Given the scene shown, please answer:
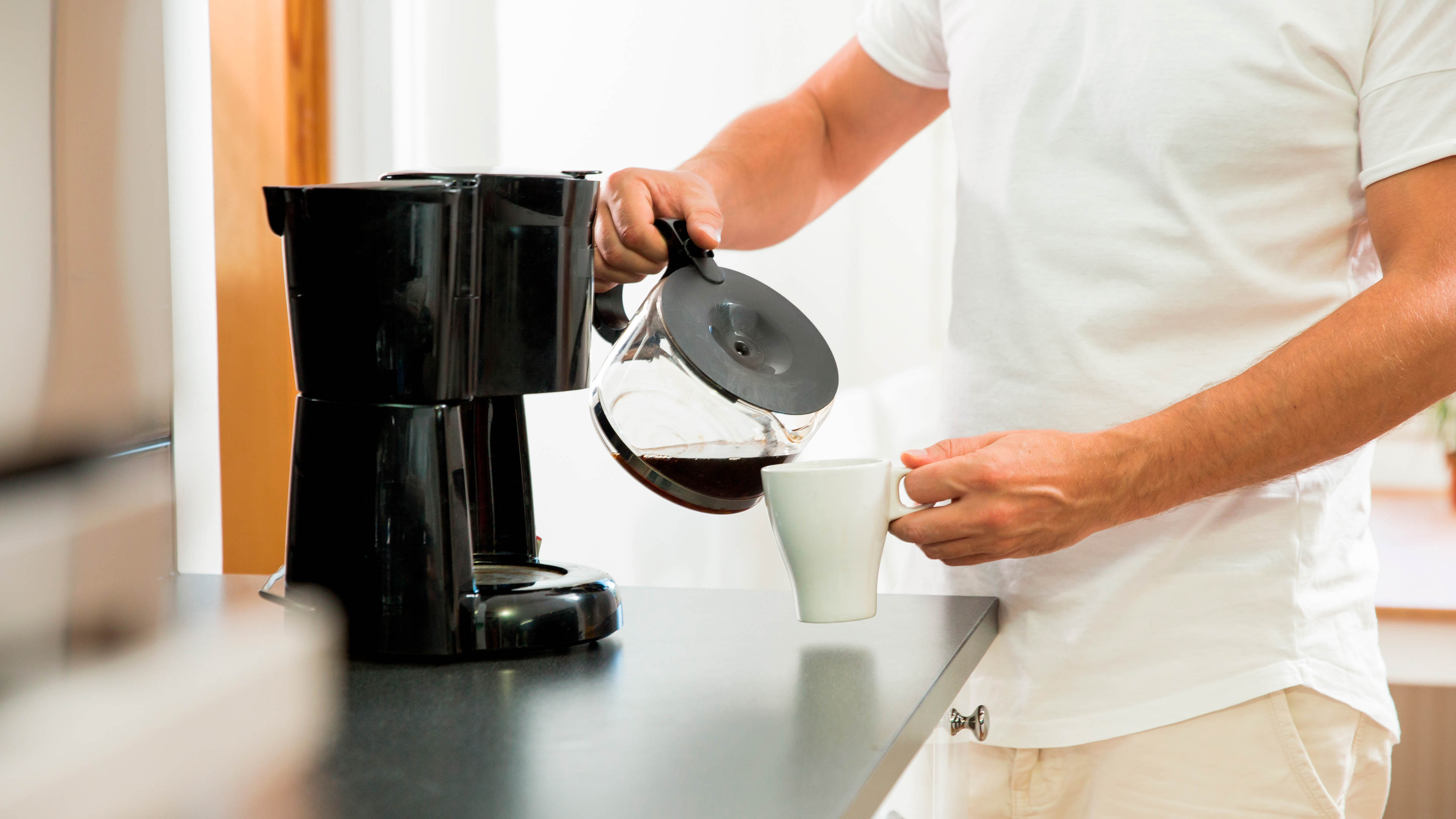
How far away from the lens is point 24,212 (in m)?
0.83

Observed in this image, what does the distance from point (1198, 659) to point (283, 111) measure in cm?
96

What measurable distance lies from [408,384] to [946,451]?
1.13 ft

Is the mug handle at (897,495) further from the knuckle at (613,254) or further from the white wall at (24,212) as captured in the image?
the white wall at (24,212)

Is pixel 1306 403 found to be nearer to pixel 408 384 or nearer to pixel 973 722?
pixel 973 722

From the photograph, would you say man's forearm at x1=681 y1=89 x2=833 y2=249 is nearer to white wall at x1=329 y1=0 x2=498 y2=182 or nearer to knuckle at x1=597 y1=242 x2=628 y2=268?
knuckle at x1=597 y1=242 x2=628 y2=268

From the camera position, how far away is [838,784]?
0.54 m

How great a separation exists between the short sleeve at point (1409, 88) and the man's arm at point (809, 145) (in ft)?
1.54

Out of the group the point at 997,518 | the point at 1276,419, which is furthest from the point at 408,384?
the point at 1276,419

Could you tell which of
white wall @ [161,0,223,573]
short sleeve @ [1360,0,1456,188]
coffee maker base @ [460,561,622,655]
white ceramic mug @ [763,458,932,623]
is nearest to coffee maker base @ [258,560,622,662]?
coffee maker base @ [460,561,622,655]

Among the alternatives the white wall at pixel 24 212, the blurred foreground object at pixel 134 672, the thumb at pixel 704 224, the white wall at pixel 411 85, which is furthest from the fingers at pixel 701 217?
the white wall at pixel 411 85

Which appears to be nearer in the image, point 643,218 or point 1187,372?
point 643,218

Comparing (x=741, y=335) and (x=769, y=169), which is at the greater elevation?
(x=769, y=169)

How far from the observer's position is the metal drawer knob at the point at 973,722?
0.86 m

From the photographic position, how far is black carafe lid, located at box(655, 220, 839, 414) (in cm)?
71
